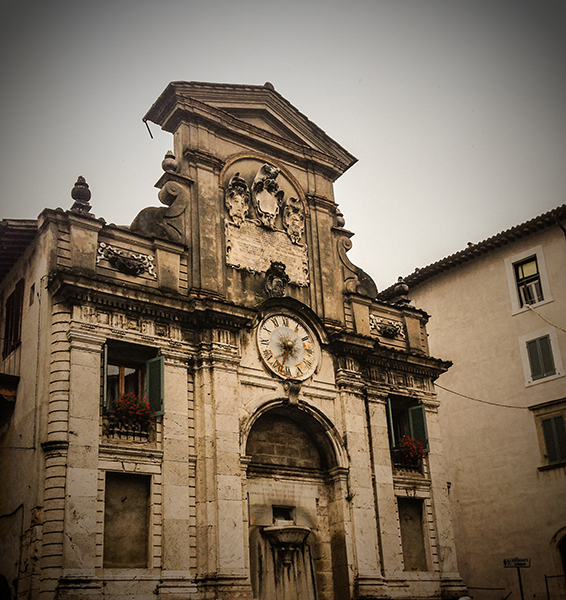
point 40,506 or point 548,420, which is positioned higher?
point 548,420

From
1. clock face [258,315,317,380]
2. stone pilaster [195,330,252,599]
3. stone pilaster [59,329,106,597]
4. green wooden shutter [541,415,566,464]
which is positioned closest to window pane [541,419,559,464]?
green wooden shutter [541,415,566,464]

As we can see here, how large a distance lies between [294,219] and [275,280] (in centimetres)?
270

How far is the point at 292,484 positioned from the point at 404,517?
3.78 metres

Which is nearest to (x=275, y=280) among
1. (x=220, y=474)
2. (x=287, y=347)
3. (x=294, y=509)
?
(x=287, y=347)

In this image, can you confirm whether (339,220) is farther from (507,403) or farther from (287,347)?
(507,403)

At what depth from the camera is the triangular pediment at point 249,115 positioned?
71.5ft

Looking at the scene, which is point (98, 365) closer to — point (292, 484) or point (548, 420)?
point (292, 484)

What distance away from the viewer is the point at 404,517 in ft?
72.7

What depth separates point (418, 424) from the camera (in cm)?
2333

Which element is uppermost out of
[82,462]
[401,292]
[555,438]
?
[401,292]

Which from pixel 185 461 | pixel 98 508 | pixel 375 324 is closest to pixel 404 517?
pixel 375 324

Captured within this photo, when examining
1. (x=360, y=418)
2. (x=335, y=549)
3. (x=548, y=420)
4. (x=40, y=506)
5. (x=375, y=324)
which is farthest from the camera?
(x=548, y=420)

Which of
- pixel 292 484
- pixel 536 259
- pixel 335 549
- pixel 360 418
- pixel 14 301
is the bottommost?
pixel 335 549

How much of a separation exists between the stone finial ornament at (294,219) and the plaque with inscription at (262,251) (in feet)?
0.68
